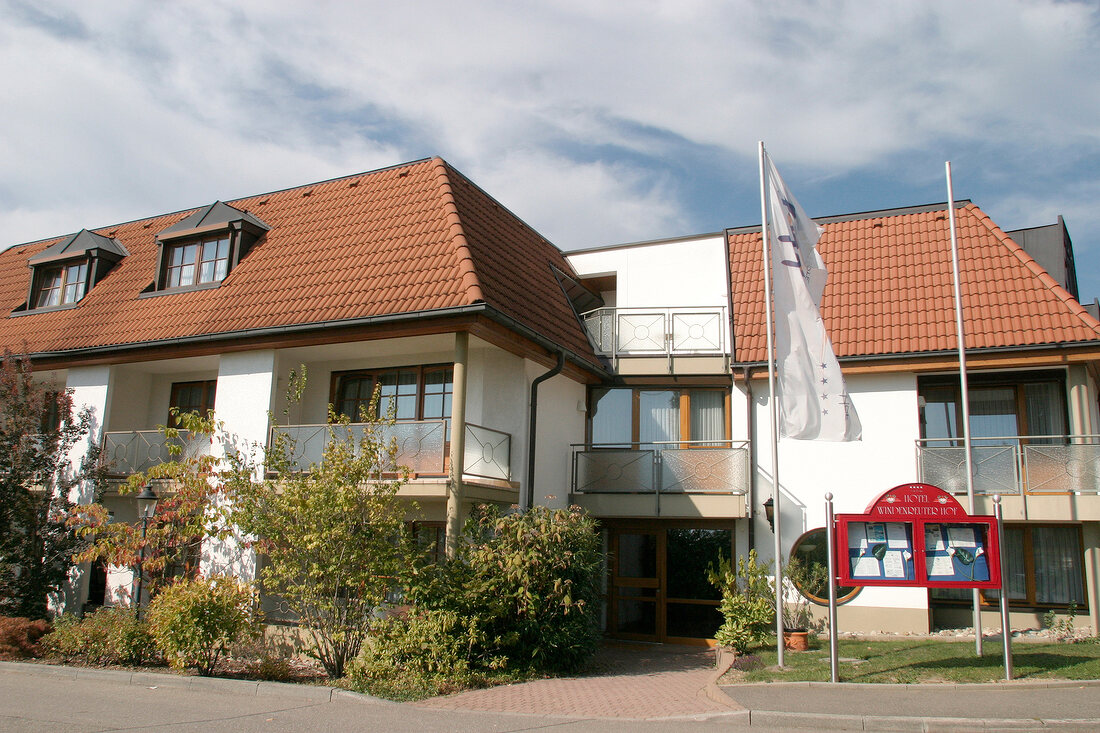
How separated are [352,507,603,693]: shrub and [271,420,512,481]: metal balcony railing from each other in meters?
1.20

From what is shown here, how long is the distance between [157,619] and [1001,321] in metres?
14.4

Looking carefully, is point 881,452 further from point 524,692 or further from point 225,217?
point 225,217

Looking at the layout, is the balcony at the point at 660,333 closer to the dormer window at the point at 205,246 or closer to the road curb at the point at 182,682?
the dormer window at the point at 205,246

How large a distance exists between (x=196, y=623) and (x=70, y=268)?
481 inches

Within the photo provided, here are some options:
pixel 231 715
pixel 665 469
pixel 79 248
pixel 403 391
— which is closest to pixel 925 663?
pixel 665 469

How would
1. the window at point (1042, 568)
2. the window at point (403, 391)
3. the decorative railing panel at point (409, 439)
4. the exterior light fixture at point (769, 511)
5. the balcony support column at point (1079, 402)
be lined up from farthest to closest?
the exterior light fixture at point (769, 511) < the window at point (403, 391) < the window at point (1042, 568) < the balcony support column at point (1079, 402) < the decorative railing panel at point (409, 439)

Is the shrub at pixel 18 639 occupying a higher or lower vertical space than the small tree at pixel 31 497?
lower

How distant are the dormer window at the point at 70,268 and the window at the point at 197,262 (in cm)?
264

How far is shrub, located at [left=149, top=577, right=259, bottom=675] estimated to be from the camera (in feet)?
37.8

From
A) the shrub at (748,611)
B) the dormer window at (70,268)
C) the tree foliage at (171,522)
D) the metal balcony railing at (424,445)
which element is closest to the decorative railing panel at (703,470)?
the shrub at (748,611)

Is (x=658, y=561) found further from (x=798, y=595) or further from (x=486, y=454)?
(x=486, y=454)

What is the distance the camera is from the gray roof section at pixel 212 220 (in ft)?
57.8

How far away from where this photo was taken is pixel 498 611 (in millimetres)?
11703

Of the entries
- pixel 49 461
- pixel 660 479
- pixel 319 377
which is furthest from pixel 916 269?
pixel 49 461
